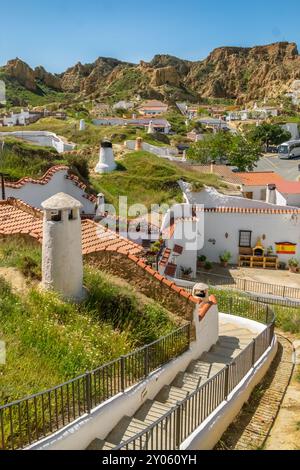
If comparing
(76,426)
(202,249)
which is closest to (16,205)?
(76,426)

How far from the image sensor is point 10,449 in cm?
591

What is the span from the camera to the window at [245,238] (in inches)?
968

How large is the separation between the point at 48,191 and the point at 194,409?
1370 centimetres

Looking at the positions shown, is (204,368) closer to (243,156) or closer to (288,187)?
(288,187)

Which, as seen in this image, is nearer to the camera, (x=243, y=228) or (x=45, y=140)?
(x=243, y=228)

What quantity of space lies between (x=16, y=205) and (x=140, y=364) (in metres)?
9.04

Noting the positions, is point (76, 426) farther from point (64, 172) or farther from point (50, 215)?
point (64, 172)

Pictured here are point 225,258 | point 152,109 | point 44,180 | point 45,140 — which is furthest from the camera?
point 152,109

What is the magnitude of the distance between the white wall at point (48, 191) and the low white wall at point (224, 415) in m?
11.7

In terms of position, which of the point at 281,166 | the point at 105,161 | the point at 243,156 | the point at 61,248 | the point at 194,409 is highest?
the point at 281,166

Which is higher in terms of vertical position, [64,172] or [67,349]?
[64,172]

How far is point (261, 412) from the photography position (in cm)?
974

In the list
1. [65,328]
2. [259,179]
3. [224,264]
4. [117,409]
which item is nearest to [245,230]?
[224,264]

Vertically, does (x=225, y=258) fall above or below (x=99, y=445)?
above
